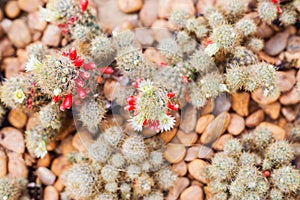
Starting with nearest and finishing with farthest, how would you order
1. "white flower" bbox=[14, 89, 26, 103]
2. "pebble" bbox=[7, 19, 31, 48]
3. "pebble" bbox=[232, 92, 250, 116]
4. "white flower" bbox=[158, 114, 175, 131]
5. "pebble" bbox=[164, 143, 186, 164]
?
"white flower" bbox=[158, 114, 175, 131]
"white flower" bbox=[14, 89, 26, 103]
"pebble" bbox=[164, 143, 186, 164]
"pebble" bbox=[232, 92, 250, 116]
"pebble" bbox=[7, 19, 31, 48]

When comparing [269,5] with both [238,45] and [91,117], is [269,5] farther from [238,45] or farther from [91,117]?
[91,117]

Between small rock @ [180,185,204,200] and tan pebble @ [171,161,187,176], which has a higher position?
tan pebble @ [171,161,187,176]

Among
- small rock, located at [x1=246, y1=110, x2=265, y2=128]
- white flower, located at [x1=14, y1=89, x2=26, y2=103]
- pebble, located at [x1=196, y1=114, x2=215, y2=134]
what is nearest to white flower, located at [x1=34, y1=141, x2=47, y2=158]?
white flower, located at [x1=14, y1=89, x2=26, y2=103]

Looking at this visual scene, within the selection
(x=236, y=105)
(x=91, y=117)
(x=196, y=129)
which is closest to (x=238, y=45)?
(x=236, y=105)

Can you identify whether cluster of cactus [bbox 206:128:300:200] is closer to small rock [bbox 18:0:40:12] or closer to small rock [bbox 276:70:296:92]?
small rock [bbox 276:70:296:92]

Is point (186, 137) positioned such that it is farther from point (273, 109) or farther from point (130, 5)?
point (130, 5)

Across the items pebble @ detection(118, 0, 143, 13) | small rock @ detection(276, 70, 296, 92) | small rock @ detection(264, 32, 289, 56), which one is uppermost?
pebble @ detection(118, 0, 143, 13)
